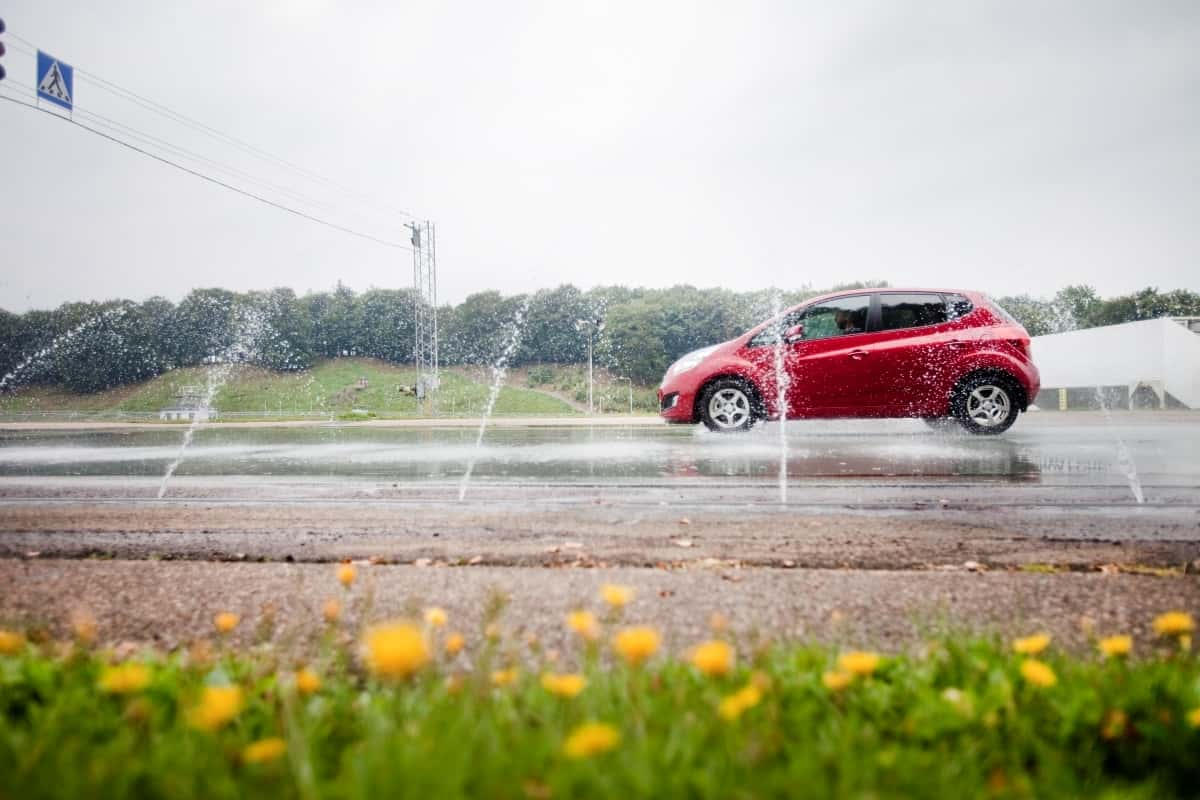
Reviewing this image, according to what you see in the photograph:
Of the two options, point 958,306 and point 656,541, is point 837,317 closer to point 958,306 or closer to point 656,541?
point 958,306

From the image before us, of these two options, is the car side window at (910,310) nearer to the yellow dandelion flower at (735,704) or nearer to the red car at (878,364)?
the red car at (878,364)

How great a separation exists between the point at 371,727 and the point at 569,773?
42cm

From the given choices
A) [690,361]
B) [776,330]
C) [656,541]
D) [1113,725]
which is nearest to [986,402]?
[776,330]

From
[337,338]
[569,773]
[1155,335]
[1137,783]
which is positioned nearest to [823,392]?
[1137,783]

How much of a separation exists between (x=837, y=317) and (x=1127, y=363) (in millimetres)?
22714

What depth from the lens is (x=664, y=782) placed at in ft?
3.17

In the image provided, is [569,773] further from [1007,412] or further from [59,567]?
[1007,412]

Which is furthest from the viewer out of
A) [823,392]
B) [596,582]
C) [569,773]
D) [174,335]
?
[174,335]

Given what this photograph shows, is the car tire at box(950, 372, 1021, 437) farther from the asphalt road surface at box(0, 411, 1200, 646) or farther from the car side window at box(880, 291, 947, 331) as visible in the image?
the asphalt road surface at box(0, 411, 1200, 646)

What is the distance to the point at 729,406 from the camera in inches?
346

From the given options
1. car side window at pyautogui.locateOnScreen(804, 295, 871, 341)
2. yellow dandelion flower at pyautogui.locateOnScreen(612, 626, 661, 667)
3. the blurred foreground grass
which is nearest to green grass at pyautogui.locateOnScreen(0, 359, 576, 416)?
car side window at pyautogui.locateOnScreen(804, 295, 871, 341)

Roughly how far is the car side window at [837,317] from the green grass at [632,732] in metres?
7.03

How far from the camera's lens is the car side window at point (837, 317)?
27.5 feet

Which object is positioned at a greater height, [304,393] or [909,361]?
[304,393]
